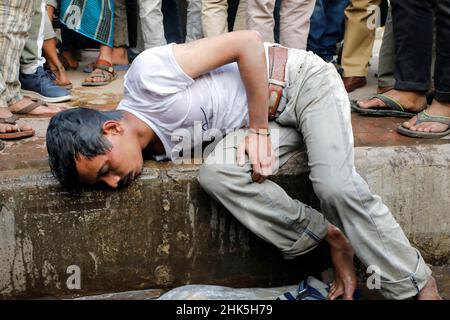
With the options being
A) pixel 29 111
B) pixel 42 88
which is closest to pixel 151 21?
pixel 42 88

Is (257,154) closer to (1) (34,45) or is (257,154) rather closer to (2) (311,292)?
(2) (311,292)

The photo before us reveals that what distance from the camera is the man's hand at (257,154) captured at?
9.27 ft

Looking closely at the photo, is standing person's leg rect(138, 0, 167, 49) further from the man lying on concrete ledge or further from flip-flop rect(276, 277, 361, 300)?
flip-flop rect(276, 277, 361, 300)

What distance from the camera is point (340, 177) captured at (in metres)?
2.74

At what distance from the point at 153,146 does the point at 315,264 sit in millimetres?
978

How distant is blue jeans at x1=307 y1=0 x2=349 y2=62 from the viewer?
4.92 meters

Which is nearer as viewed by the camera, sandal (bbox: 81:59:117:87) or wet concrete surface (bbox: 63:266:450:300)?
wet concrete surface (bbox: 63:266:450:300)

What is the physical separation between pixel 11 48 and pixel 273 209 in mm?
1776

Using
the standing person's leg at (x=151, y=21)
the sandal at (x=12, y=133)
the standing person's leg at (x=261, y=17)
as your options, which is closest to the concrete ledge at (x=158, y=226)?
the sandal at (x=12, y=133)

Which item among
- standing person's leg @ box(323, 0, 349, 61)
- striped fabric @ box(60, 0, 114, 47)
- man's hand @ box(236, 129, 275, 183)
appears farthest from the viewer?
standing person's leg @ box(323, 0, 349, 61)

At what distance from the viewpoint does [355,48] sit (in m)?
4.40

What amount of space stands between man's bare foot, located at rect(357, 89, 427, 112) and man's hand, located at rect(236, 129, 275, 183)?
3.58ft

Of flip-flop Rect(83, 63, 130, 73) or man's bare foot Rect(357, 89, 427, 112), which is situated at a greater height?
man's bare foot Rect(357, 89, 427, 112)

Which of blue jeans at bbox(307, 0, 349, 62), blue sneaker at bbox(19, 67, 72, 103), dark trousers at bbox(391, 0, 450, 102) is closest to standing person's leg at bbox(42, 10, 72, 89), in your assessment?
blue sneaker at bbox(19, 67, 72, 103)
